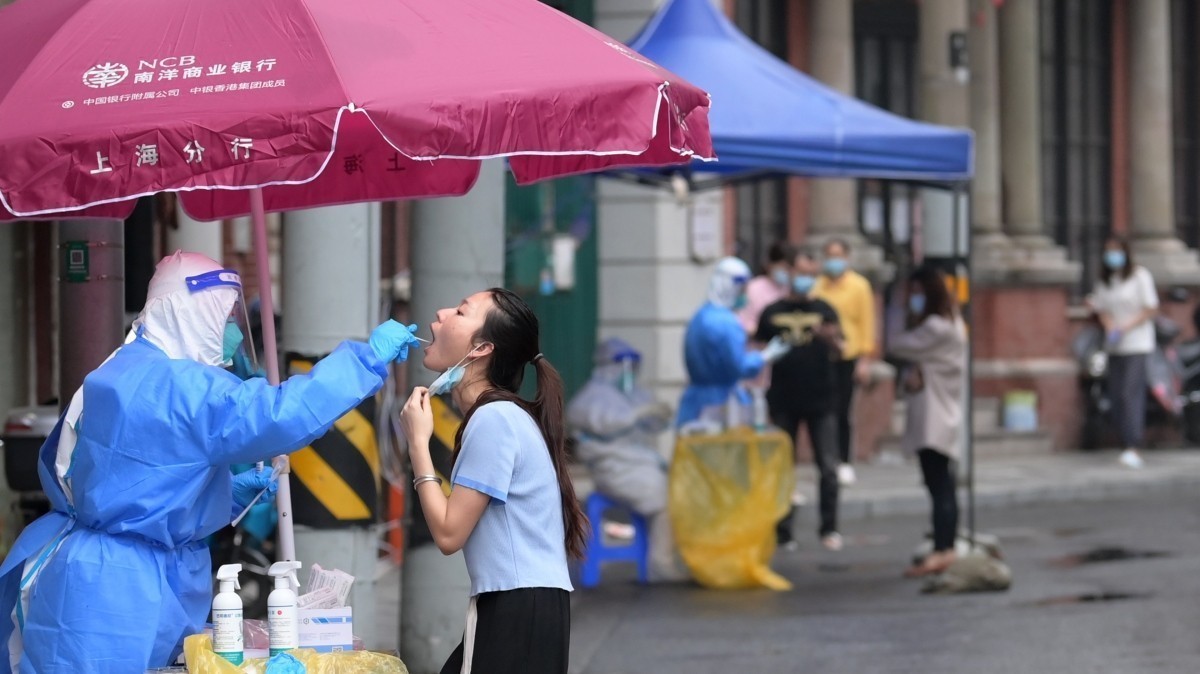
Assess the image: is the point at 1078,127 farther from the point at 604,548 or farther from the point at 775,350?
the point at 604,548

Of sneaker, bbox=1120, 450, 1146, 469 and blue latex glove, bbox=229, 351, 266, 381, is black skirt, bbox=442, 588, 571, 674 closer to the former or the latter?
blue latex glove, bbox=229, 351, 266, 381

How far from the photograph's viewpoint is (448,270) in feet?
25.5

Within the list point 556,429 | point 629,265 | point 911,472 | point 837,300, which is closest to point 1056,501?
point 911,472

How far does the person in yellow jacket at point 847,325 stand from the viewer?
14359mm

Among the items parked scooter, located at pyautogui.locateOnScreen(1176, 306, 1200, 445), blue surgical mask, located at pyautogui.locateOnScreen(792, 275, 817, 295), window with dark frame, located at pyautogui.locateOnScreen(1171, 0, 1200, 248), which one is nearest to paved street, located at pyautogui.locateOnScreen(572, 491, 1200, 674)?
blue surgical mask, located at pyautogui.locateOnScreen(792, 275, 817, 295)

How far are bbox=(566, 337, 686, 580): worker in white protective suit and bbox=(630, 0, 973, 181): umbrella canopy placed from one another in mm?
1432

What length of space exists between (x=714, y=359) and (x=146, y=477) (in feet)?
24.0

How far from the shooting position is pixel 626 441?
11008 millimetres

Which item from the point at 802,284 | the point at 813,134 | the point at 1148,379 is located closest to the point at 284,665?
the point at 813,134

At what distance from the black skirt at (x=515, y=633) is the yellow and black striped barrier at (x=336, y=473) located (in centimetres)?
250

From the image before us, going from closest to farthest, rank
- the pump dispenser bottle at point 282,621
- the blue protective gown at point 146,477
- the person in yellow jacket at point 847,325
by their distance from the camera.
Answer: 1. the blue protective gown at point 146,477
2. the pump dispenser bottle at point 282,621
3. the person in yellow jacket at point 847,325

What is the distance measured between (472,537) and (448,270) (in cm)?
347

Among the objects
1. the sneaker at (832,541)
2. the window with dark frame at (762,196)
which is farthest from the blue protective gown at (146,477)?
the window with dark frame at (762,196)

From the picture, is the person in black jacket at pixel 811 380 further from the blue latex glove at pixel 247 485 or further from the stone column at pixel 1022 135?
the blue latex glove at pixel 247 485
